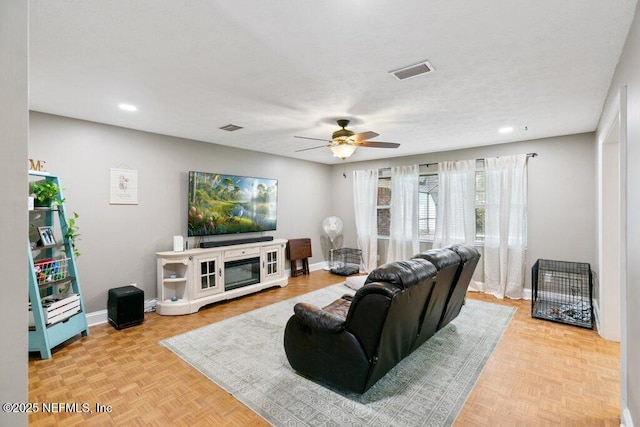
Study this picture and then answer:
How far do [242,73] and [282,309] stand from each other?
9.93ft

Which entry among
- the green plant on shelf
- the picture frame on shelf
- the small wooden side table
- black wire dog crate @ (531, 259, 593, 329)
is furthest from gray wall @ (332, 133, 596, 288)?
the picture frame on shelf

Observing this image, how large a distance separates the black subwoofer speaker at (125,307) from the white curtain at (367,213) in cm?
419

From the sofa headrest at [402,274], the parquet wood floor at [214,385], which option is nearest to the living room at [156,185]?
the parquet wood floor at [214,385]

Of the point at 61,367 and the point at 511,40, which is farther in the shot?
the point at 61,367

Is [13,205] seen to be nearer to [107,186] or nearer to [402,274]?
[402,274]

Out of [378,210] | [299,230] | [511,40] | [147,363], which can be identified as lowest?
[147,363]

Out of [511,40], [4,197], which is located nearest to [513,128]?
[511,40]

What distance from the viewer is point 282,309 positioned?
4.18 metres

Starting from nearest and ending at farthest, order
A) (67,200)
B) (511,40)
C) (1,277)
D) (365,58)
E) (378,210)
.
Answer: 1. (1,277)
2. (511,40)
3. (365,58)
4. (67,200)
5. (378,210)

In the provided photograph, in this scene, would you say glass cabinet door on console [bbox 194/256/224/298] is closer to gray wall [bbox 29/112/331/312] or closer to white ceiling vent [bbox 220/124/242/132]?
gray wall [bbox 29/112/331/312]

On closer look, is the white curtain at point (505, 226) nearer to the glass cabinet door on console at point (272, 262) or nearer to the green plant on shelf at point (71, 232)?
the glass cabinet door on console at point (272, 262)

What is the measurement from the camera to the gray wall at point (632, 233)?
1.55 meters

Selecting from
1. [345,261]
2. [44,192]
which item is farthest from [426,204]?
[44,192]

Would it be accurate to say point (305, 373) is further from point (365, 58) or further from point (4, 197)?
point (365, 58)
